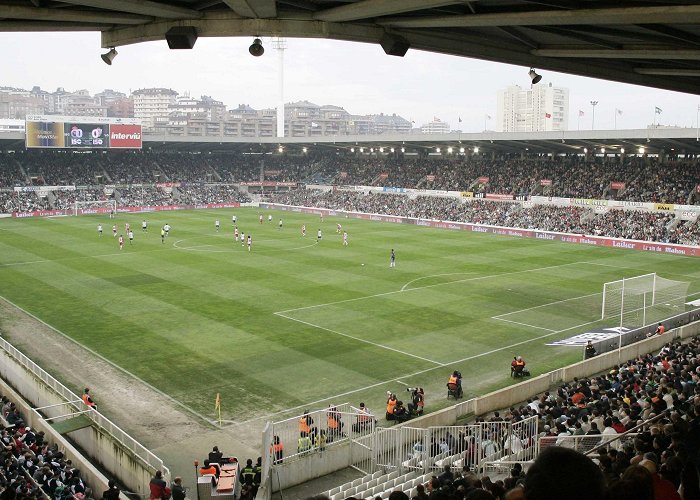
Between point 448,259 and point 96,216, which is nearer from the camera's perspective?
point 448,259

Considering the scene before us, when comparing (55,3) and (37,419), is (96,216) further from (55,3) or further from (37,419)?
(55,3)

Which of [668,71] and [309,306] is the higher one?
[668,71]

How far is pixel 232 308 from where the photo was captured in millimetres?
34000

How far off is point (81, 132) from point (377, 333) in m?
63.2

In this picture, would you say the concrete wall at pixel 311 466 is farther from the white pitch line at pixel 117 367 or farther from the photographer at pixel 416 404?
the white pitch line at pixel 117 367

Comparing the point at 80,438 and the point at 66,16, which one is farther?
the point at 80,438

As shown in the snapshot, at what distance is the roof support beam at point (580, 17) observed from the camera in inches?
393

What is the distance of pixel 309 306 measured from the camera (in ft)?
114

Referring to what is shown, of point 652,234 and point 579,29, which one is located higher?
point 579,29

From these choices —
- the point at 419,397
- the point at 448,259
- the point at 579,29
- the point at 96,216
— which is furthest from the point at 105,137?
the point at 579,29

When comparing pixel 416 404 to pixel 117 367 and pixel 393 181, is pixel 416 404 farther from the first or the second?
pixel 393 181

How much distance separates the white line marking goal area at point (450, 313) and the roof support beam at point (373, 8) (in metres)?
17.3

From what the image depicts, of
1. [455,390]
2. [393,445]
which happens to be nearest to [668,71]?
[393,445]

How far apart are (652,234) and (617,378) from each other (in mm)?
42675
